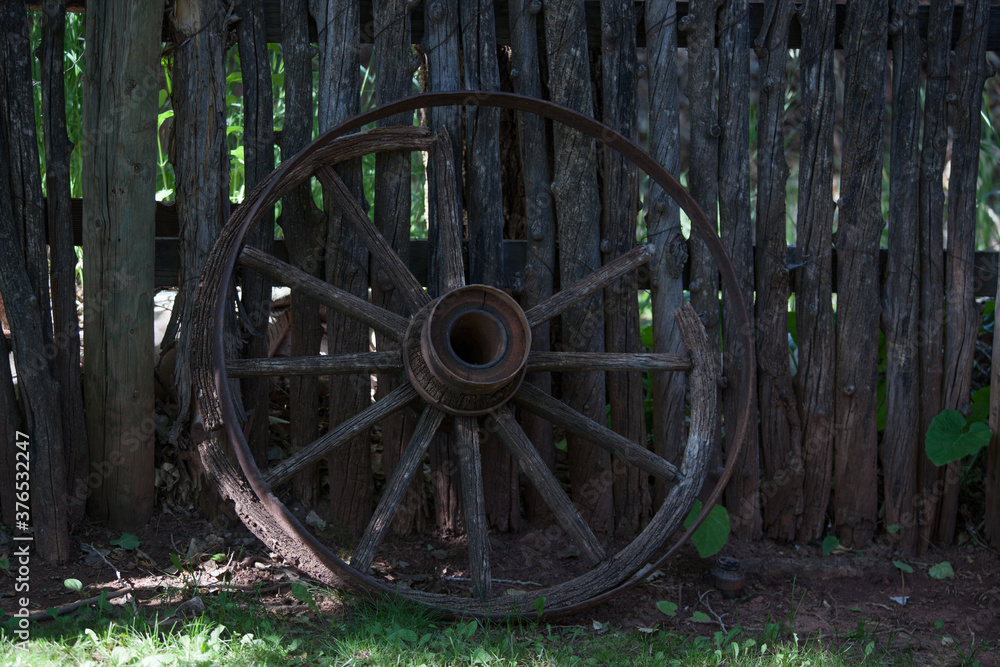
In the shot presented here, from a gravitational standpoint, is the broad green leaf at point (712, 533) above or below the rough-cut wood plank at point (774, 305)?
below

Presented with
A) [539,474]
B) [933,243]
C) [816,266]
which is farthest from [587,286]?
[933,243]

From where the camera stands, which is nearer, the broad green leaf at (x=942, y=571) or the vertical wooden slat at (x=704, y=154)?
the vertical wooden slat at (x=704, y=154)

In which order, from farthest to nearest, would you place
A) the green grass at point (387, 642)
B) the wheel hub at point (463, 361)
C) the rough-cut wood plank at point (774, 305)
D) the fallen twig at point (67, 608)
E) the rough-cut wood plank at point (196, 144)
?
the rough-cut wood plank at point (774, 305) < the rough-cut wood plank at point (196, 144) < the wheel hub at point (463, 361) < the fallen twig at point (67, 608) < the green grass at point (387, 642)

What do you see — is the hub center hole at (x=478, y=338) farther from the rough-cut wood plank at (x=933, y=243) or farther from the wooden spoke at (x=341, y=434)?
the rough-cut wood plank at (x=933, y=243)

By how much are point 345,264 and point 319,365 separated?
1.42 feet

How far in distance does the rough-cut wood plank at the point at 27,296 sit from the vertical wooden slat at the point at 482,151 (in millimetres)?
1345

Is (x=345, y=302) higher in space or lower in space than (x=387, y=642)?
higher

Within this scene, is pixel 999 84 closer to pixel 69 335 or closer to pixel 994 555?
pixel 994 555

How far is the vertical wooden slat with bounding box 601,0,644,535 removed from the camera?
9.28 feet

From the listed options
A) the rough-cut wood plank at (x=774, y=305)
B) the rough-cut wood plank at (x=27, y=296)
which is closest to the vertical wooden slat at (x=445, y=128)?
the rough-cut wood plank at (x=774, y=305)

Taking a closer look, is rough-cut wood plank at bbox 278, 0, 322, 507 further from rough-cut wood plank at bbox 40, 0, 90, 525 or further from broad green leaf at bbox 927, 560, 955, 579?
broad green leaf at bbox 927, 560, 955, 579

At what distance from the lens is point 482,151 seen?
282cm

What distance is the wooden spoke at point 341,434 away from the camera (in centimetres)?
235

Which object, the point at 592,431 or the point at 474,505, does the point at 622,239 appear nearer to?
the point at 592,431
